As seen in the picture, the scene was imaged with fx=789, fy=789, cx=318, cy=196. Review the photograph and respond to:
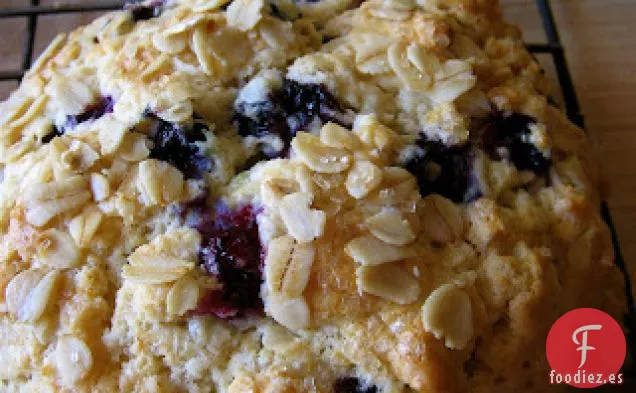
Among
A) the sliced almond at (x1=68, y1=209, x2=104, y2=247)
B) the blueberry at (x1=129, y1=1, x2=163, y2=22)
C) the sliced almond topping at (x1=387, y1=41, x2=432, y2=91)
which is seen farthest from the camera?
the blueberry at (x1=129, y1=1, x2=163, y2=22)

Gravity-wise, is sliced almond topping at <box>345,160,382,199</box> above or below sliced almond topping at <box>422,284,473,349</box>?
above

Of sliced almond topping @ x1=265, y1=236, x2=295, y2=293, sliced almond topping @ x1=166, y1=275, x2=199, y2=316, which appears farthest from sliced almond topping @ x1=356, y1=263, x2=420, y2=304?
sliced almond topping @ x1=166, y1=275, x2=199, y2=316

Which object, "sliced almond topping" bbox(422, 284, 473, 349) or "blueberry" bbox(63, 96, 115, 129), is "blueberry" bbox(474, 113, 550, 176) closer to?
"sliced almond topping" bbox(422, 284, 473, 349)

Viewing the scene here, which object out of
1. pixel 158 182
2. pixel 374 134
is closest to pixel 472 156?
pixel 374 134

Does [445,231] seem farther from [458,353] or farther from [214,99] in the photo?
[214,99]

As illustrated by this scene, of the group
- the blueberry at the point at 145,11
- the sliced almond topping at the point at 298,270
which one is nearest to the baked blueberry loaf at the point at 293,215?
the sliced almond topping at the point at 298,270

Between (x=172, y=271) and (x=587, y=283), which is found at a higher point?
(x=172, y=271)

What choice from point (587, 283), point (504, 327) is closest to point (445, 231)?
point (504, 327)
